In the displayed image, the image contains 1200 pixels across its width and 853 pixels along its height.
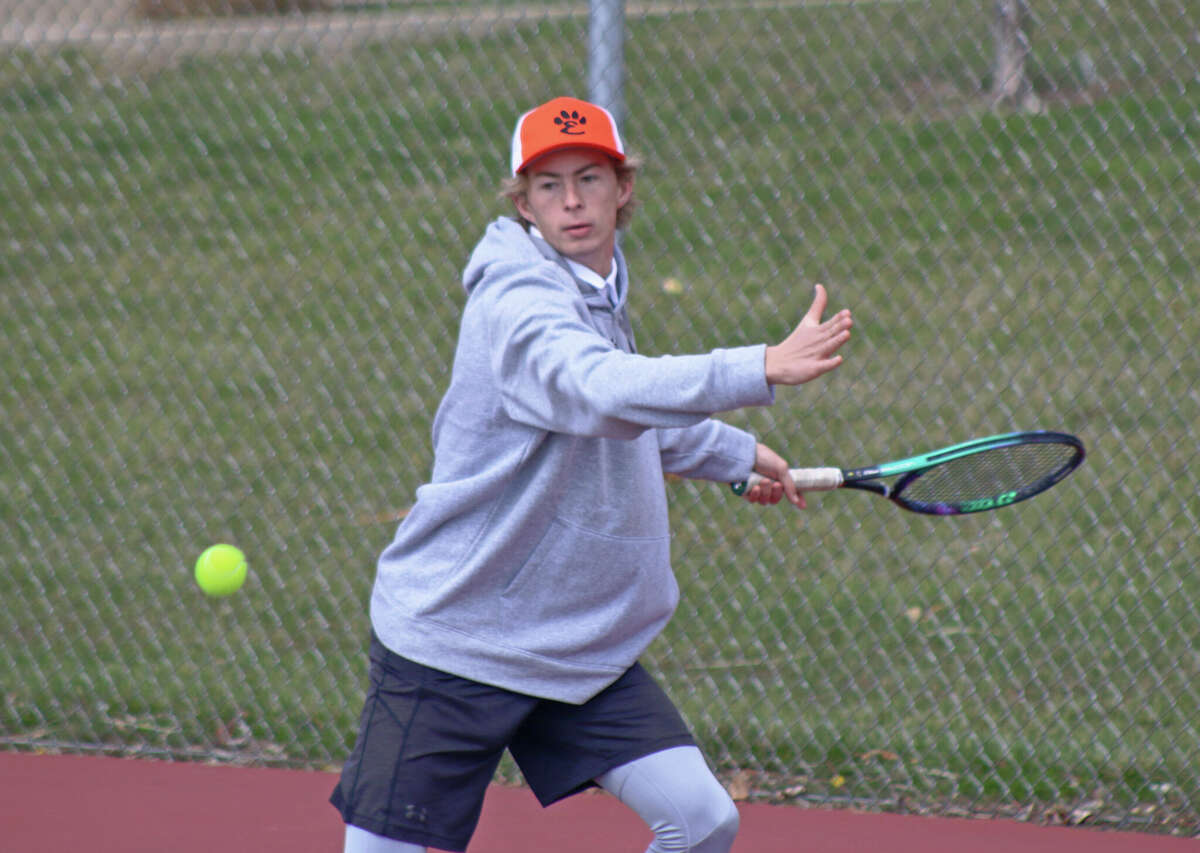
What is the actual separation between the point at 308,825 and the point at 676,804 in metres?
1.49

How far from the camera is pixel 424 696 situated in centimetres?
249

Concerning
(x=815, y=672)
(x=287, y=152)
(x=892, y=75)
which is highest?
(x=287, y=152)

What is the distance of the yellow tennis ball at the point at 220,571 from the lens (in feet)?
13.8

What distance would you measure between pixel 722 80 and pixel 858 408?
10.0 ft

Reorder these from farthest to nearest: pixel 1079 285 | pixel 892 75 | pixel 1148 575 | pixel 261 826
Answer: pixel 892 75, pixel 1079 285, pixel 1148 575, pixel 261 826

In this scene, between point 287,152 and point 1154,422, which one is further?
point 287,152

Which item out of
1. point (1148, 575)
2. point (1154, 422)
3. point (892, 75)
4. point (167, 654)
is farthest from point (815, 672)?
point (892, 75)

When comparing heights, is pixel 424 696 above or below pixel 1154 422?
above

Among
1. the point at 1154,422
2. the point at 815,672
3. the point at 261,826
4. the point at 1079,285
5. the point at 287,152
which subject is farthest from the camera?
the point at 287,152

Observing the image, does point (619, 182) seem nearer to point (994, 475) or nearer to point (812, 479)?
point (812, 479)

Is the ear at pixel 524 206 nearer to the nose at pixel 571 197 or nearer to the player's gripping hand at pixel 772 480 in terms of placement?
the nose at pixel 571 197

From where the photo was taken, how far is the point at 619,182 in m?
2.64

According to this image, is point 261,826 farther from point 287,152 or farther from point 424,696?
point 287,152

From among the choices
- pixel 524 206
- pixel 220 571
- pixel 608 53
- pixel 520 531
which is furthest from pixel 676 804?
pixel 220 571
